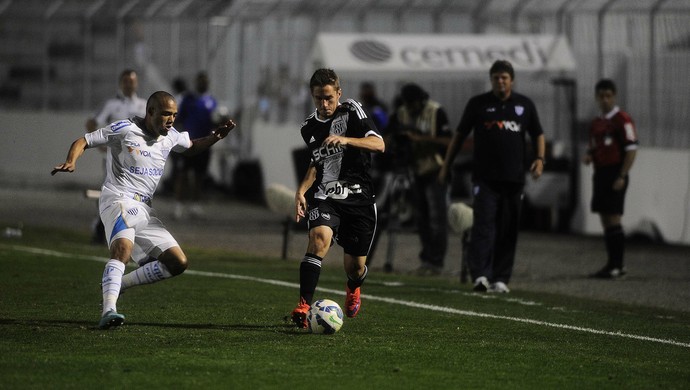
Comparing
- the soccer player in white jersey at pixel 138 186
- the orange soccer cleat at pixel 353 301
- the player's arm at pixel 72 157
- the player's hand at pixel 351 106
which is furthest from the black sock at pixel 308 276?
the player's arm at pixel 72 157

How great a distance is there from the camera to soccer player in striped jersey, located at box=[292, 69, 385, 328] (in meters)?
10.2

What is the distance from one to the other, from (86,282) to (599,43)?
40.1 feet

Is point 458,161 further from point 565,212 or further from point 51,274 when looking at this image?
point 51,274

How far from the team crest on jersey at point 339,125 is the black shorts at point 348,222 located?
0.50 m

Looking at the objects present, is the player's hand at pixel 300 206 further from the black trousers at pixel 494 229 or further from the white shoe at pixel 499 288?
the white shoe at pixel 499 288

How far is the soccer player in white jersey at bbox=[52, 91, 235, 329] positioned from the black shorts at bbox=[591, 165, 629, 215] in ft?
22.2

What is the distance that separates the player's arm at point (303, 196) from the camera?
1015 centimetres

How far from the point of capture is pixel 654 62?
2183cm

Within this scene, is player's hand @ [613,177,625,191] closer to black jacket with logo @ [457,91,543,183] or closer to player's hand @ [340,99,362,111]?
black jacket with logo @ [457,91,543,183]

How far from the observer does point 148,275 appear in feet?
34.4

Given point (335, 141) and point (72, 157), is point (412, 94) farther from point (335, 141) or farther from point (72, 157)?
point (72, 157)

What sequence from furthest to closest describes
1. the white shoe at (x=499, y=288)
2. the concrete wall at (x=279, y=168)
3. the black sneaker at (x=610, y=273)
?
the concrete wall at (x=279, y=168) < the black sneaker at (x=610, y=273) < the white shoe at (x=499, y=288)

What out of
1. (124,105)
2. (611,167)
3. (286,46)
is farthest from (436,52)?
(611,167)

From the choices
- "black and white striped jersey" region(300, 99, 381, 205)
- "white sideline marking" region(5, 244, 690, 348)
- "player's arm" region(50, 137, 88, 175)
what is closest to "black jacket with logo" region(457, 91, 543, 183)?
"white sideline marking" region(5, 244, 690, 348)
